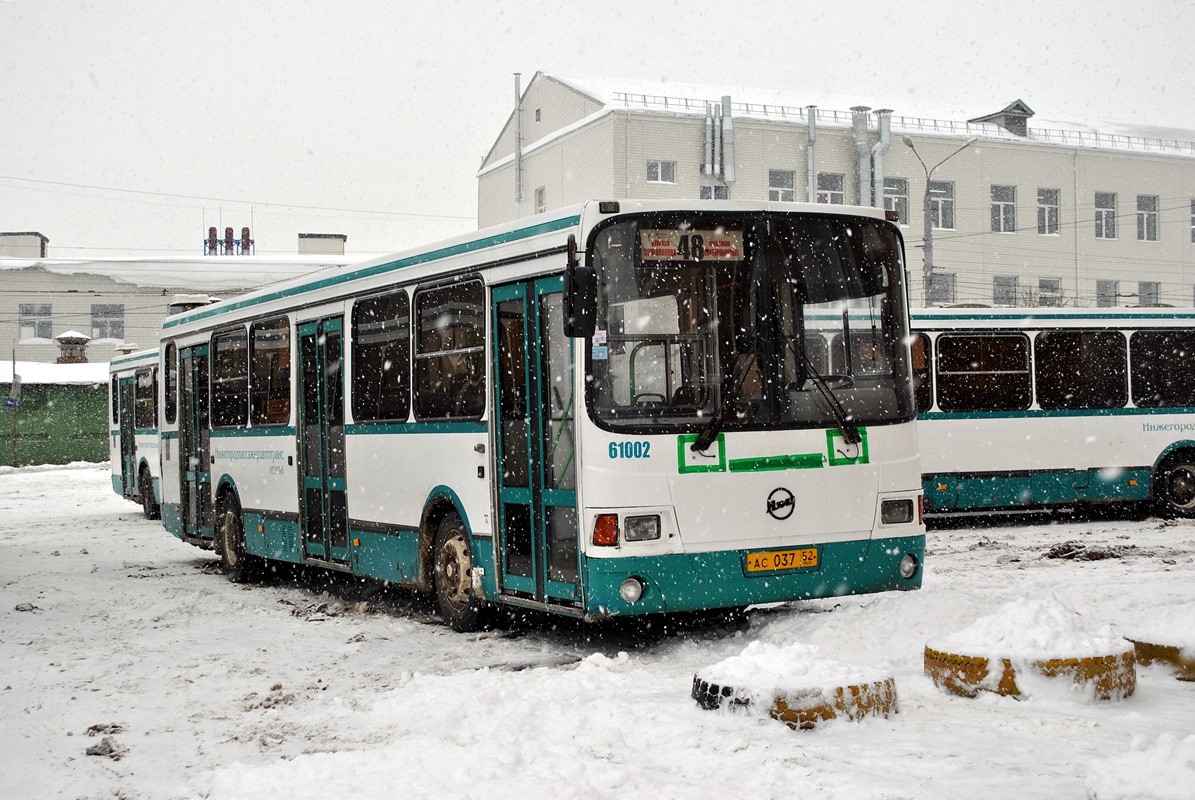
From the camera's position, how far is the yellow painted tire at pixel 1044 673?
7.40 m

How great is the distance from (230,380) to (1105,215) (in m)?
47.5

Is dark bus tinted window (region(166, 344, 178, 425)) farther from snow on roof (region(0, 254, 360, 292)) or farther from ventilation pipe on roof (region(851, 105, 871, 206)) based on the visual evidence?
snow on roof (region(0, 254, 360, 292))

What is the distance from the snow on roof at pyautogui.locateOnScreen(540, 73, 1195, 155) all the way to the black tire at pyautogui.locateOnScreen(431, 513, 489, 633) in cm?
3904

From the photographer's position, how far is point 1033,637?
7668mm

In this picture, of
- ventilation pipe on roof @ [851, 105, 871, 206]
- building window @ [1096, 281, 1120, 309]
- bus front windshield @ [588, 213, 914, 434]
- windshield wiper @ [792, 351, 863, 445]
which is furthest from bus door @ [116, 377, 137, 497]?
building window @ [1096, 281, 1120, 309]

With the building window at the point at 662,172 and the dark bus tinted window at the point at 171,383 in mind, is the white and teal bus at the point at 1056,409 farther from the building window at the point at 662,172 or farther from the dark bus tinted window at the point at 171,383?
the building window at the point at 662,172

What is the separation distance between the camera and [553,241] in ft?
33.1

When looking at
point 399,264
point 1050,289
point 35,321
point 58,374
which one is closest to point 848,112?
point 1050,289

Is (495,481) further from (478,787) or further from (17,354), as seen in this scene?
(17,354)

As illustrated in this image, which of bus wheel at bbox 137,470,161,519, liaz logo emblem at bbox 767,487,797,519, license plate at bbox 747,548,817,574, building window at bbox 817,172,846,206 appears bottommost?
bus wheel at bbox 137,470,161,519

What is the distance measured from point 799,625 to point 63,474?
133 feet

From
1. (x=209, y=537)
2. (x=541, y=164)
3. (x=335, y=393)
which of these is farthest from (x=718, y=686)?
(x=541, y=164)

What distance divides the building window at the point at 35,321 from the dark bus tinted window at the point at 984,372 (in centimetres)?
5346

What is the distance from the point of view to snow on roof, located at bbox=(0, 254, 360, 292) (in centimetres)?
6431
